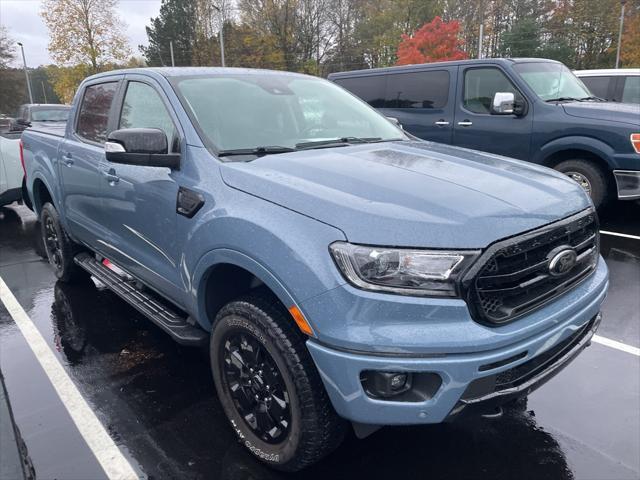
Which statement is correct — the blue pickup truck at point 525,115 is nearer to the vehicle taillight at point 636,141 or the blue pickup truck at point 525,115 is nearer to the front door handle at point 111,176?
the vehicle taillight at point 636,141

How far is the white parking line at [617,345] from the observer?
3.71m

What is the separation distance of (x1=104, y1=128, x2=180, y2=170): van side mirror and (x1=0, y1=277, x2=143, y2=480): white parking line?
4.91ft

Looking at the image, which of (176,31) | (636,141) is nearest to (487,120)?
(636,141)

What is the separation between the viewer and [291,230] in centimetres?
218

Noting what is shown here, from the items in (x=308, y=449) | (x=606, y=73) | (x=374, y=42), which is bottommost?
(x=308, y=449)

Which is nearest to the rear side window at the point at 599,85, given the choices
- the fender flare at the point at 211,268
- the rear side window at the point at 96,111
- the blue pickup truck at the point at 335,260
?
the blue pickup truck at the point at 335,260

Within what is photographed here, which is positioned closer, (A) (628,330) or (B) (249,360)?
(B) (249,360)

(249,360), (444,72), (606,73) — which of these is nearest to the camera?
(249,360)

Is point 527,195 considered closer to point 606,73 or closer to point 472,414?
point 472,414

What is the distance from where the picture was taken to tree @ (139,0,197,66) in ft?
185

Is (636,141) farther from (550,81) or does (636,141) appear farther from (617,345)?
(617,345)

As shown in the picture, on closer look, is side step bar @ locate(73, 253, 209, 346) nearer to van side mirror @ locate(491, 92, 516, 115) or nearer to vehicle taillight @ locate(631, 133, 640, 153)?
van side mirror @ locate(491, 92, 516, 115)

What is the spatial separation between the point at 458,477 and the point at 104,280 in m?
2.88

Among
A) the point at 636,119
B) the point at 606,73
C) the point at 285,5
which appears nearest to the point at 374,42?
the point at 285,5
